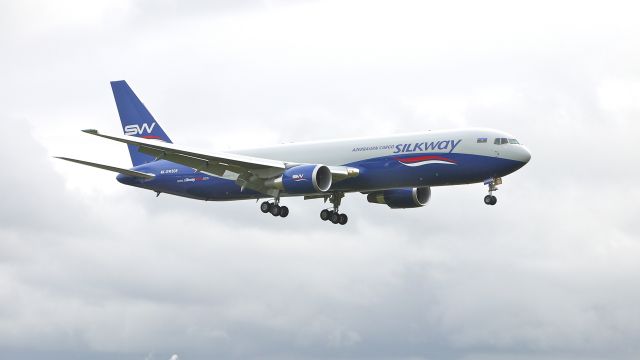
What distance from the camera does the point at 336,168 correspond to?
71.3 meters

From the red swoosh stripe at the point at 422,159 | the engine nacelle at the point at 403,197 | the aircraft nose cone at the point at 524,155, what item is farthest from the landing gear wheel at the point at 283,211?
the aircraft nose cone at the point at 524,155

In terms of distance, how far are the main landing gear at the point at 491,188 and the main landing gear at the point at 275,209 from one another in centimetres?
1316

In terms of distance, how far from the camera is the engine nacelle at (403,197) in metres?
76.9

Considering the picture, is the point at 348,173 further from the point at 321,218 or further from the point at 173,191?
the point at 173,191

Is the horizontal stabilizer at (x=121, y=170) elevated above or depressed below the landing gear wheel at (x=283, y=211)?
above

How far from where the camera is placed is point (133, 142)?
224ft

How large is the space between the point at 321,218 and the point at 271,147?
218 inches

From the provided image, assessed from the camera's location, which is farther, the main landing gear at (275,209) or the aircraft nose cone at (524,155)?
the main landing gear at (275,209)

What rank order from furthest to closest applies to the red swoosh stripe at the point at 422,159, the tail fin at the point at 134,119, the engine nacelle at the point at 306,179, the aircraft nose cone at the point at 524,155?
the tail fin at the point at 134,119 < the engine nacelle at the point at 306,179 < the red swoosh stripe at the point at 422,159 < the aircraft nose cone at the point at 524,155

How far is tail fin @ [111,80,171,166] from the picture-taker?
3282 inches

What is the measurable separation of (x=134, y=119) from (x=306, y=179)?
19.6 meters

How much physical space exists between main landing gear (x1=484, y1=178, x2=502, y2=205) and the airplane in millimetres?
55

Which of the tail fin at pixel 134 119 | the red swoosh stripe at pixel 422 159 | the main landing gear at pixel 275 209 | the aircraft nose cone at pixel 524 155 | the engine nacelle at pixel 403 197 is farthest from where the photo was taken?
the tail fin at pixel 134 119

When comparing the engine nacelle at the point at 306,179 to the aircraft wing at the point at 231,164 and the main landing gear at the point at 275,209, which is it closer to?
the aircraft wing at the point at 231,164
